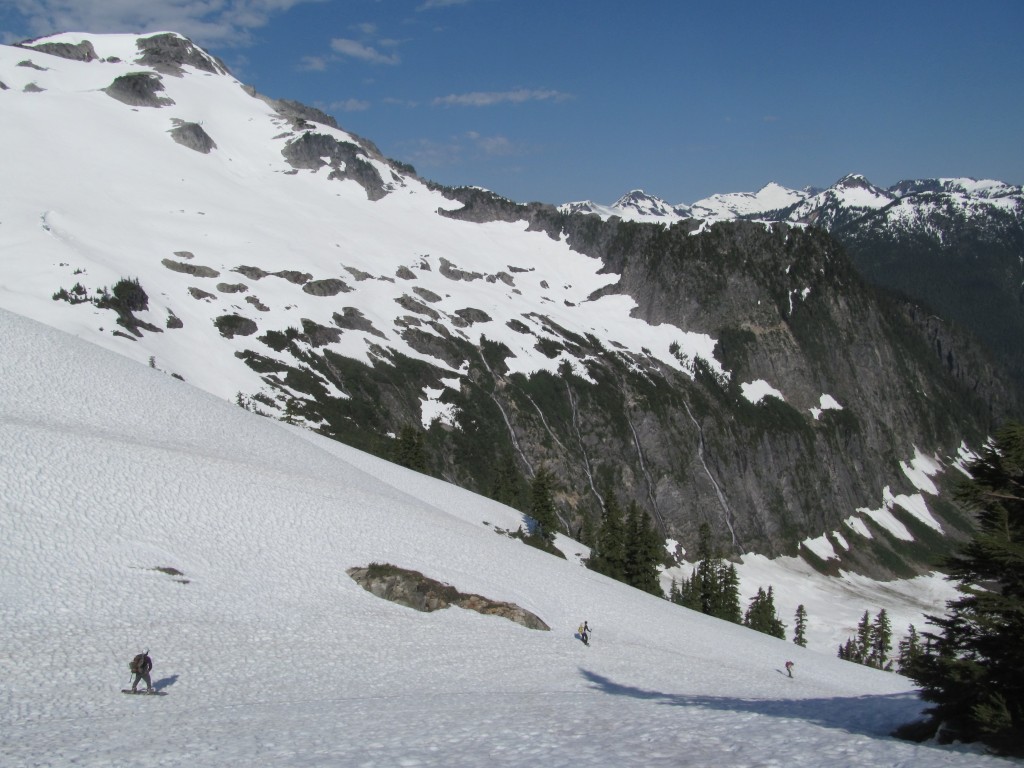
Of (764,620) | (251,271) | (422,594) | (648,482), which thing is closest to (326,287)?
(251,271)

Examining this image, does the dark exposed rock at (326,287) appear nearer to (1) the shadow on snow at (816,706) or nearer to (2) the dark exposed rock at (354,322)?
(2) the dark exposed rock at (354,322)

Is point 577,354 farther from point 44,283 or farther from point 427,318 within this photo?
point 44,283

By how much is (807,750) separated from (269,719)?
1252cm

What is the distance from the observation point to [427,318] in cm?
16675

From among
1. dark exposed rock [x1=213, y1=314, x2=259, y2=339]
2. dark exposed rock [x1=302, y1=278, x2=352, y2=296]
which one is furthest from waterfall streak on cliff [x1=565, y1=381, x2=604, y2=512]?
dark exposed rock [x1=213, y1=314, x2=259, y2=339]

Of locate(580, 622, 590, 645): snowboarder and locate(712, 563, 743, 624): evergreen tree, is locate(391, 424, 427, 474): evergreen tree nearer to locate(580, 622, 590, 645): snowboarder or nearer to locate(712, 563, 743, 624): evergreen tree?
locate(712, 563, 743, 624): evergreen tree

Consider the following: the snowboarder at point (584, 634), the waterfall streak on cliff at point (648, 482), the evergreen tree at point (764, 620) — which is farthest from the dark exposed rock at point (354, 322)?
the snowboarder at point (584, 634)

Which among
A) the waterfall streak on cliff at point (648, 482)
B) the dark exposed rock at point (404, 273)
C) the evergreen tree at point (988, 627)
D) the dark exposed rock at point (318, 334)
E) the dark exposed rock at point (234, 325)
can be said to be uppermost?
the dark exposed rock at point (404, 273)

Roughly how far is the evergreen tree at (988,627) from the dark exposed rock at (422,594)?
22.6 meters

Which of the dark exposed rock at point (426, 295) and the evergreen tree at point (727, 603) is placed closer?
the evergreen tree at point (727, 603)

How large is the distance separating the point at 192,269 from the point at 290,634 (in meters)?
133

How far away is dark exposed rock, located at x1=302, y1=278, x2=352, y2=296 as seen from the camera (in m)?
157

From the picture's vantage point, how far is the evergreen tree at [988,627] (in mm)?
15734

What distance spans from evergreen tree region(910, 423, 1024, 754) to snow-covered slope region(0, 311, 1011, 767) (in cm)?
177
